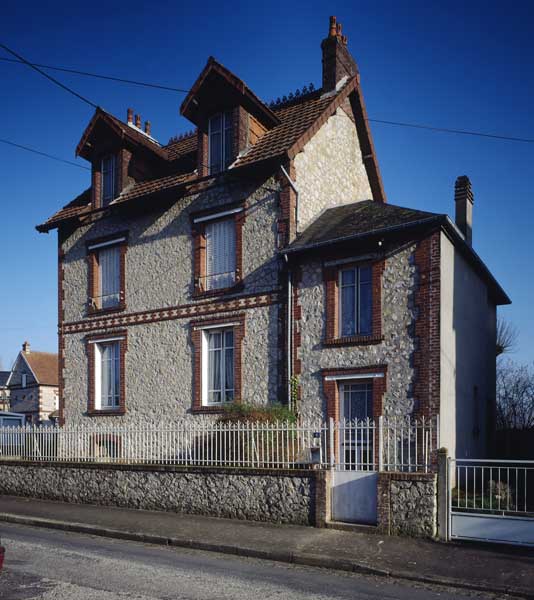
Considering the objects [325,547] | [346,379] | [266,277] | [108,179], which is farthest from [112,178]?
[325,547]

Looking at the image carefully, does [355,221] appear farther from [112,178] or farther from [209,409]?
[112,178]

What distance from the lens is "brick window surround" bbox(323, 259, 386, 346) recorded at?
573 inches

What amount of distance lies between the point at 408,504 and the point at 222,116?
11.6m

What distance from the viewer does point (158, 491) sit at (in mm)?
13531

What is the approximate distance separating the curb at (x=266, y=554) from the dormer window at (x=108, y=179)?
10.2 metres

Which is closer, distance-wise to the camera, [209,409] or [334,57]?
[209,409]

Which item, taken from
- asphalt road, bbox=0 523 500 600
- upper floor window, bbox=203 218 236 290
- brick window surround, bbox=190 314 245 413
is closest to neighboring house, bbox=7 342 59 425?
brick window surround, bbox=190 314 245 413

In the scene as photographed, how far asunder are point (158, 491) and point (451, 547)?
6.12m

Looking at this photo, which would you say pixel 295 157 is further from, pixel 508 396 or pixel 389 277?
pixel 508 396

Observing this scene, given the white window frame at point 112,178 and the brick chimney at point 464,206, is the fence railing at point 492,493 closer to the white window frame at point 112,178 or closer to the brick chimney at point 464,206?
the brick chimney at point 464,206

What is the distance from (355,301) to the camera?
15.1 m

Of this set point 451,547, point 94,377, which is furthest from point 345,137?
point 451,547

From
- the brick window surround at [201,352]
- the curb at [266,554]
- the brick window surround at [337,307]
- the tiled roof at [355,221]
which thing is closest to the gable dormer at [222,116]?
the tiled roof at [355,221]

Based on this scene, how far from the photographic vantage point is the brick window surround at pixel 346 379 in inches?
563
